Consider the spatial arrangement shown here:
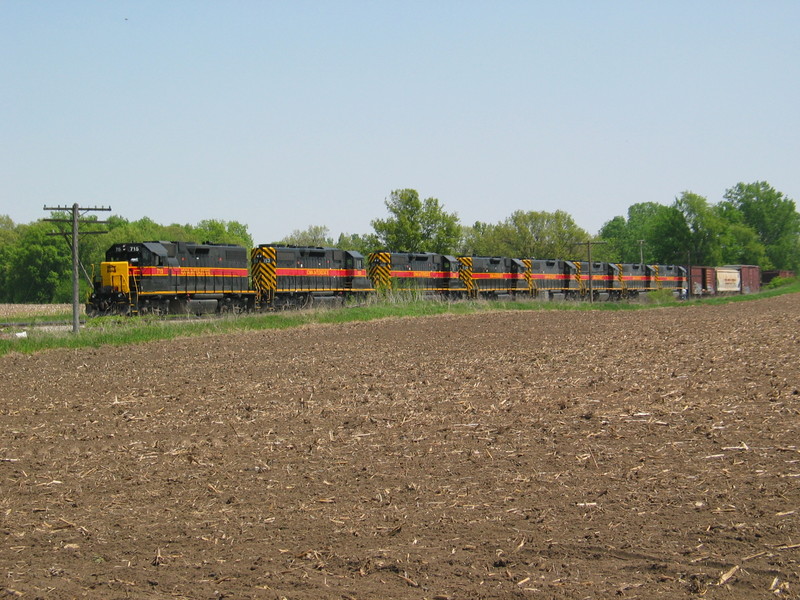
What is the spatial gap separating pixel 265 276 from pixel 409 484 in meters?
31.8

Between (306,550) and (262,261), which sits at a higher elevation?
(262,261)

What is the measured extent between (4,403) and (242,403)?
4.05 metres

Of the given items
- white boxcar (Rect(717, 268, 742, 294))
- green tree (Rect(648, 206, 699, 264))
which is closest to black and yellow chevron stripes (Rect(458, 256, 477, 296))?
white boxcar (Rect(717, 268, 742, 294))

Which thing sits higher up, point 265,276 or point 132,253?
point 132,253

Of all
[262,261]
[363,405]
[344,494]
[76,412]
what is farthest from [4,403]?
[262,261]

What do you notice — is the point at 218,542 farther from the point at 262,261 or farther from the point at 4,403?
the point at 262,261

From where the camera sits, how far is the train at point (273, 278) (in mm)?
32594

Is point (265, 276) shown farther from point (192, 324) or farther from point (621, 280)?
point (621, 280)

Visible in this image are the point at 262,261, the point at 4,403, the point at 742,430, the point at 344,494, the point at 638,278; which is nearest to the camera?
the point at 344,494

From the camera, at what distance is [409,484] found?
7391 mm

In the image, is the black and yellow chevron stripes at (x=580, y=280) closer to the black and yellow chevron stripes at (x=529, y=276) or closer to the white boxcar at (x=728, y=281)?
the black and yellow chevron stripes at (x=529, y=276)

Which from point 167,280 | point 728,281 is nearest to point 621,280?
point 728,281

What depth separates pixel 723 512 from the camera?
248 inches

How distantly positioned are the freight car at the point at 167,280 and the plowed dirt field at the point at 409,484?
59.8 feet
